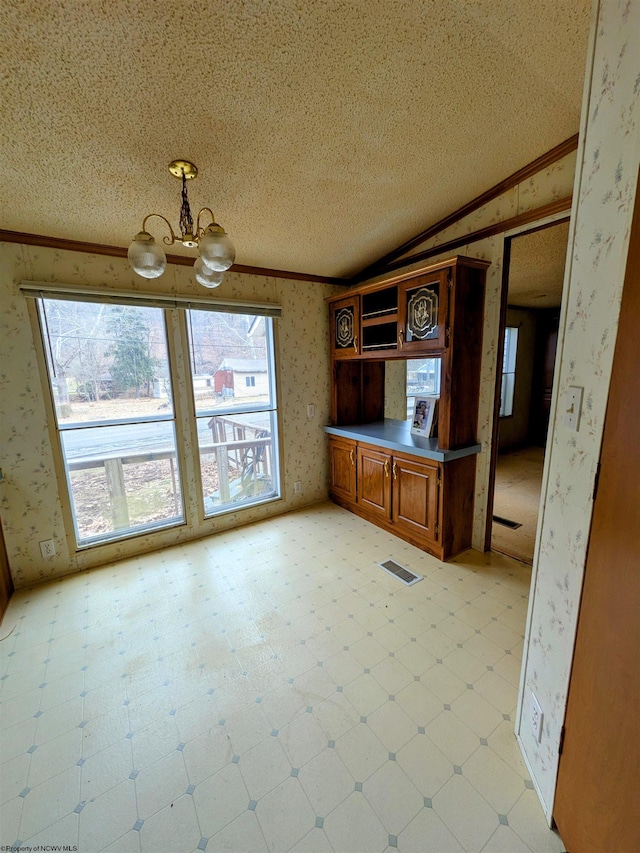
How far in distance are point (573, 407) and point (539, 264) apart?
3063 mm

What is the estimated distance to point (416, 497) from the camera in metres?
2.77

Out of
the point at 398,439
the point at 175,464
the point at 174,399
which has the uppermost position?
the point at 174,399

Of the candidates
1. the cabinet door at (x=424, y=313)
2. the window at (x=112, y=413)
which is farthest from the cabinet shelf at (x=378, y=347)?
the window at (x=112, y=413)

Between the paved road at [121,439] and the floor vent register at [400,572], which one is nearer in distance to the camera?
the floor vent register at [400,572]

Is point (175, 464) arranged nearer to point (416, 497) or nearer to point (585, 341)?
point (416, 497)

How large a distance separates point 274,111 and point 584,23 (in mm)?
1196

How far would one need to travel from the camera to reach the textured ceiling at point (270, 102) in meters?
1.17

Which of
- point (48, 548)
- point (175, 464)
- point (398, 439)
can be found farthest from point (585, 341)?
point (48, 548)

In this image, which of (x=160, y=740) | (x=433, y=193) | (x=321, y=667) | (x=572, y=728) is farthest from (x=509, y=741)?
(x=433, y=193)

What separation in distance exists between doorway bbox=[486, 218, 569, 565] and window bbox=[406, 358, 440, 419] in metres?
0.60

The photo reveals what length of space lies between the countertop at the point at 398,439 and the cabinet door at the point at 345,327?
0.78 m

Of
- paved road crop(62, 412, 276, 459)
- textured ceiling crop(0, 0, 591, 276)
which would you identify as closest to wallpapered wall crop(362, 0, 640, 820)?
textured ceiling crop(0, 0, 591, 276)

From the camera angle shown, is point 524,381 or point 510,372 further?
point 524,381

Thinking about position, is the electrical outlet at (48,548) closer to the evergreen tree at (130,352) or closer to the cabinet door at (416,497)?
the evergreen tree at (130,352)
